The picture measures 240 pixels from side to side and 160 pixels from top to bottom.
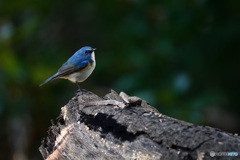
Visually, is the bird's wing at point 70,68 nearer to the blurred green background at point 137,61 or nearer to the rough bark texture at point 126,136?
the blurred green background at point 137,61

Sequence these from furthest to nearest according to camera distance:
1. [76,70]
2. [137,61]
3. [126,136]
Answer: [137,61] < [76,70] < [126,136]

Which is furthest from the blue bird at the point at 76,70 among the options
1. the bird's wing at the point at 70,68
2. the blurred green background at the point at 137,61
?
the blurred green background at the point at 137,61

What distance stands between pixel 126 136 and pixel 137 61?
12.0 feet

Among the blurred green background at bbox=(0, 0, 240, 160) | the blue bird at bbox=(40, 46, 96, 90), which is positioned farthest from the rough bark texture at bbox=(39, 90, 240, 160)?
the blurred green background at bbox=(0, 0, 240, 160)

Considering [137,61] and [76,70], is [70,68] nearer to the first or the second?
[76,70]

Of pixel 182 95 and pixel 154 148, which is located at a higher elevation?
pixel 182 95

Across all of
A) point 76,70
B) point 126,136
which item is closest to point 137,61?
point 76,70

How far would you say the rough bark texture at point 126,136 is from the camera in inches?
91.1

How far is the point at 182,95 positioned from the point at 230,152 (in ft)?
11.4

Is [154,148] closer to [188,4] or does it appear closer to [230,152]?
[230,152]

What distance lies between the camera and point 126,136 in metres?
2.74

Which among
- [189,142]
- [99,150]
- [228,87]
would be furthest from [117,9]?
[189,142]

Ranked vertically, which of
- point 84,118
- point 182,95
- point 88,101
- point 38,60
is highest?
point 182,95

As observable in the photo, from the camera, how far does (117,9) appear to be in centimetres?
695
